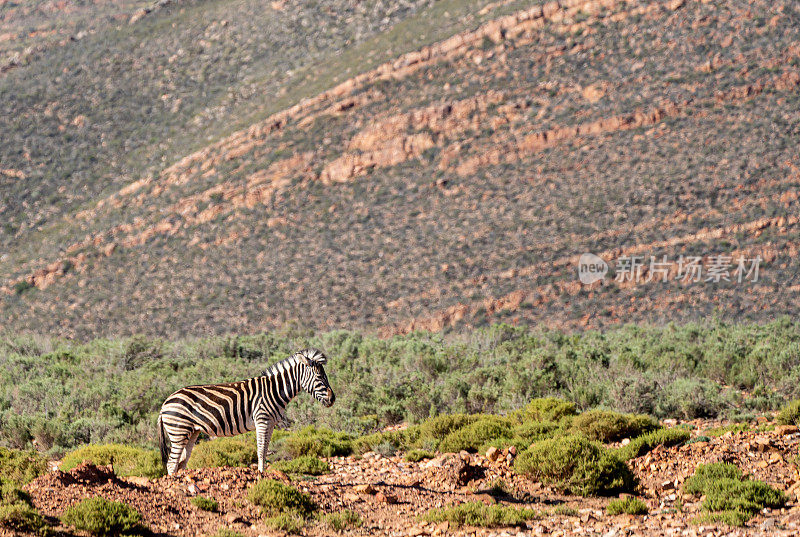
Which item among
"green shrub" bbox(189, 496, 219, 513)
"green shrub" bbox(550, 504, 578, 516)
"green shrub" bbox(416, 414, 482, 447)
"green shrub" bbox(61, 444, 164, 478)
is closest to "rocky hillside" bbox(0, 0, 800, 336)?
"green shrub" bbox(416, 414, 482, 447)

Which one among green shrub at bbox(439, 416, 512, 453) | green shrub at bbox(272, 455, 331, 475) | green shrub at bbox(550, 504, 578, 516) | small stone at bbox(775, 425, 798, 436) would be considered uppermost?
green shrub at bbox(272, 455, 331, 475)

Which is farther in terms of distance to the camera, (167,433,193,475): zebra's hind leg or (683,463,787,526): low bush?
(167,433,193,475): zebra's hind leg

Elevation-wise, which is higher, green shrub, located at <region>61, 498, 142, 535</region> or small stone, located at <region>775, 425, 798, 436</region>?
green shrub, located at <region>61, 498, 142, 535</region>

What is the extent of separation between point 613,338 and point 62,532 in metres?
24.4

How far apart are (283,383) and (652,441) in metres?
5.88

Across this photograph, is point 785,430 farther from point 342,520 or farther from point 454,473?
point 342,520

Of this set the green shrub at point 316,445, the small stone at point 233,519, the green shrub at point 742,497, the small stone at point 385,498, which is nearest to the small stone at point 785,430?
the green shrub at point 742,497

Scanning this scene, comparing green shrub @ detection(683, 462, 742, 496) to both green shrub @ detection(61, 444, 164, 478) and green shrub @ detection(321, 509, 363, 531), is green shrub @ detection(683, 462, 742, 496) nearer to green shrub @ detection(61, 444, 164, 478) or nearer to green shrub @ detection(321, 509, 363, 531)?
green shrub @ detection(321, 509, 363, 531)

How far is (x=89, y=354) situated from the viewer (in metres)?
28.8

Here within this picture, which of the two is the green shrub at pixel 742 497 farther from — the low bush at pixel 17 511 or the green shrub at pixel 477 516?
the low bush at pixel 17 511

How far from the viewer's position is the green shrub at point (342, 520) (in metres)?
10.1

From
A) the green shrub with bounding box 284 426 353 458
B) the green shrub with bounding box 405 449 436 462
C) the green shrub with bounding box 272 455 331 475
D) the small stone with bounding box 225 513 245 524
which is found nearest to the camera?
the small stone with bounding box 225 513 245 524

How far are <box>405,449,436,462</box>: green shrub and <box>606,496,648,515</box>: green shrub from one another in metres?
3.91

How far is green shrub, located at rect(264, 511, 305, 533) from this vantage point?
386 inches
